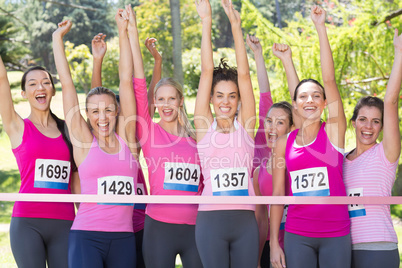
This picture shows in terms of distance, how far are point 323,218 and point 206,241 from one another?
28.5 inches

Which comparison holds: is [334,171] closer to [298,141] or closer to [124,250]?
[298,141]

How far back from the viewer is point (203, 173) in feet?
10.9

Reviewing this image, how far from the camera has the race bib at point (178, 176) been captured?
11.1 ft

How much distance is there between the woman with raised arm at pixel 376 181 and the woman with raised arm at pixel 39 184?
6.09 ft

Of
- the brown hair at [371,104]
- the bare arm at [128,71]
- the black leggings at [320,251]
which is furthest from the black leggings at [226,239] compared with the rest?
the brown hair at [371,104]

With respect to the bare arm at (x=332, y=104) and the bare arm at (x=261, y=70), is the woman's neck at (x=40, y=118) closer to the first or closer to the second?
the bare arm at (x=261, y=70)

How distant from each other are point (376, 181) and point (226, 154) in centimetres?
→ 95

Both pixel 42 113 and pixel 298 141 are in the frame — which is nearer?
pixel 298 141

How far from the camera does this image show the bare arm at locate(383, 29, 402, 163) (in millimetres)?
3219

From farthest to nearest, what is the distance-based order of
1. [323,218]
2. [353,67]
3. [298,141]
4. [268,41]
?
[268,41]
[353,67]
[298,141]
[323,218]

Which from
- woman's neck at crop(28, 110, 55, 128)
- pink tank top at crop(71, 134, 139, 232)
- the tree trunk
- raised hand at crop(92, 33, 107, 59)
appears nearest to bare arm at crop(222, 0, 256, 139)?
pink tank top at crop(71, 134, 139, 232)

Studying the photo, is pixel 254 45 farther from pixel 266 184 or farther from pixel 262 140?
pixel 266 184

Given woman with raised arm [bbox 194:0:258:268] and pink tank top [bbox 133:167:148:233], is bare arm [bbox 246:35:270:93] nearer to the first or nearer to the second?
woman with raised arm [bbox 194:0:258:268]

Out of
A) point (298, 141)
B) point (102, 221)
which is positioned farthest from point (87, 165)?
point (298, 141)
